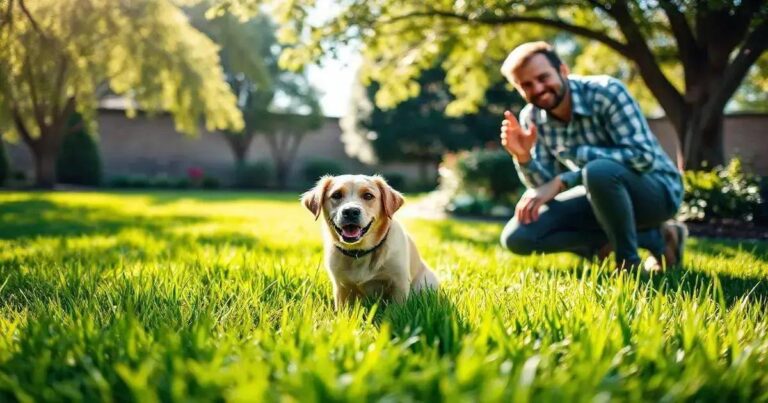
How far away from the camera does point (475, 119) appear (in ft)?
76.5

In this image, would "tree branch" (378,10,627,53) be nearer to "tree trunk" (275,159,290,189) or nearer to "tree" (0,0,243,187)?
"tree" (0,0,243,187)

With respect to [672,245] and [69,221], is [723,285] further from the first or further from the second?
[69,221]

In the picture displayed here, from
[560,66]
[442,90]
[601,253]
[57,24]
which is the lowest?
[601,253]

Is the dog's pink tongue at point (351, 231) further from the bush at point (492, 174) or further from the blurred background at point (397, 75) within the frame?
the bush at point (492, 174)

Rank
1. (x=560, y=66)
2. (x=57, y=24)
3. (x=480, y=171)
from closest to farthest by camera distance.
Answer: (x=560, y=66) < (x=57, y=24) < (x=480, y=171)

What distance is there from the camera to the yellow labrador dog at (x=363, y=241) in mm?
2727

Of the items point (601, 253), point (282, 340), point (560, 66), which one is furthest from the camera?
point (601, 253)

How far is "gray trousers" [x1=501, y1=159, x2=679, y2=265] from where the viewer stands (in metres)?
3.48

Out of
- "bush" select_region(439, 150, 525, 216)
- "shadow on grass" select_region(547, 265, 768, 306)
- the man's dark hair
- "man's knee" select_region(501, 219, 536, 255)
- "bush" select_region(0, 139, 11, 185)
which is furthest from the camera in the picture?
"bush" select_region(0, 139, 11, 185)

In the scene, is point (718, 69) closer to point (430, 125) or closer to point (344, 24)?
point (344, 24)

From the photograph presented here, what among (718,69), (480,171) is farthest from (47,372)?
(480,171)

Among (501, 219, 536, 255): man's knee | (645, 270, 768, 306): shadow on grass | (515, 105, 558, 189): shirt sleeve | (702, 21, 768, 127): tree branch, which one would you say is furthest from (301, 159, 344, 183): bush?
(645, 270, 768, 306): shadow on grass

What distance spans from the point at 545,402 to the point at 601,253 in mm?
3191

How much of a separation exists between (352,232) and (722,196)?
6130mm
